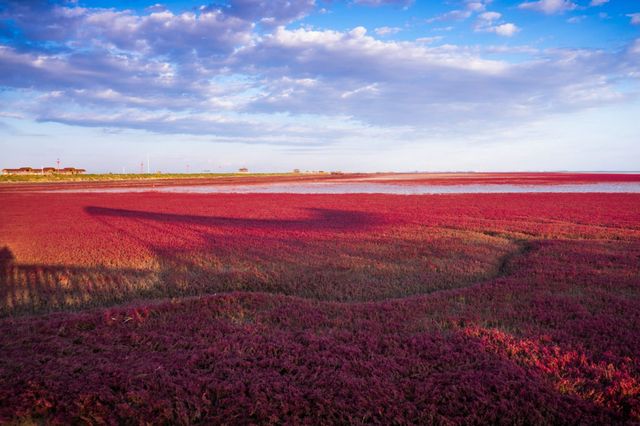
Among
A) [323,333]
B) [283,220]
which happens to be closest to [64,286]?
[323,333]

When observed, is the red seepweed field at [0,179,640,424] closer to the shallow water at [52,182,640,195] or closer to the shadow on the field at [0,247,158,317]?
the shadow on the field at [0,247,158,317]

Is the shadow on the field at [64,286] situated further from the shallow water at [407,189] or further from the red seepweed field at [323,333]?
the shallow water at [407,189]

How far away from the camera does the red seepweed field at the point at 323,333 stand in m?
5.23

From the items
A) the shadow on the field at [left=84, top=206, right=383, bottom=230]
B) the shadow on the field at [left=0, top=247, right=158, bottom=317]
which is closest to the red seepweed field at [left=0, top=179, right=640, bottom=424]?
the shadow on the field at [left=0, top=247, right=158, bottom=317]

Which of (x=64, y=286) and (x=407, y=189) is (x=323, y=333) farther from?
(x=407, y=189)

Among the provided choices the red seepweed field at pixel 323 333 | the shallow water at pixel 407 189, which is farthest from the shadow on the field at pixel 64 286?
the shallow water at pixel 407 189

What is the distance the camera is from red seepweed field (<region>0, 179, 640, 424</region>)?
5230 mm

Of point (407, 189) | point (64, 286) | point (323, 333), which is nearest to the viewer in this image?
point (323, 333)

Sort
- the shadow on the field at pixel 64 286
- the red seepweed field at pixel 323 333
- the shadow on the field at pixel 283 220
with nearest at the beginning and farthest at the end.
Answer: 1. the red seepweed field at pixel 323 333
2. the shadow on the field at pixel 64 286
3. the shadow on the field at pixel 283 220

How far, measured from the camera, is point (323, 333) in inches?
300

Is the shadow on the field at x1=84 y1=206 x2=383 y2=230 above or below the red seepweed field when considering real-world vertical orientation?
above

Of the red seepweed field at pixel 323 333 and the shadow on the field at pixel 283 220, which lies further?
the shadow on the field at pixel 283 220

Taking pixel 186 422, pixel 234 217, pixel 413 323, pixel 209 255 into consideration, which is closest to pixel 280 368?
pixel 186 422

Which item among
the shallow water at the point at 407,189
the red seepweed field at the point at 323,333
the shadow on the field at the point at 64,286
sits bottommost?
the shadow on the field at the point at 64,286
